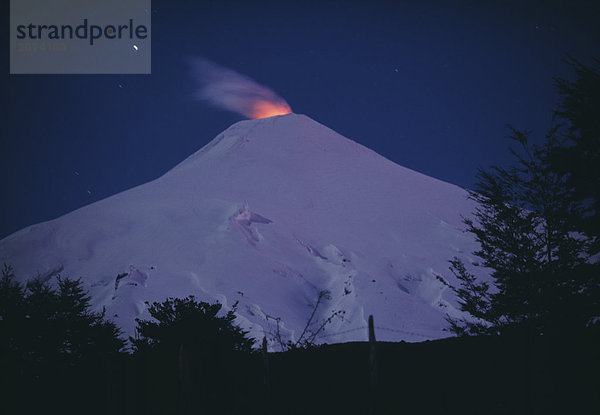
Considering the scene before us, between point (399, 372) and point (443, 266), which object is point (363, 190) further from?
point (399, 372)

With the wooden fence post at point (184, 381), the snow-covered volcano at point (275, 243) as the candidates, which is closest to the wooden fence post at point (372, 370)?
the wooden fence post at point (184, 381)

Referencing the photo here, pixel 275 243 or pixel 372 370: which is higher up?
pixel 275 243

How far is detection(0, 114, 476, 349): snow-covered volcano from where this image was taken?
6369 cm

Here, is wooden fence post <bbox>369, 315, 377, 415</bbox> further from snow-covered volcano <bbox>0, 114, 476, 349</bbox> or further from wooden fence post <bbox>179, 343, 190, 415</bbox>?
snow-covered volcano <bbox>0, 114, 476, 349</bbox>

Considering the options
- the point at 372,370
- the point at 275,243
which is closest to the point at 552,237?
the point at 372,370

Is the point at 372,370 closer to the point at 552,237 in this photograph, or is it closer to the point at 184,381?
the point at 184,381

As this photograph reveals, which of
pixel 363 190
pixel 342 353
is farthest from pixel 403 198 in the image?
pixel 342 353

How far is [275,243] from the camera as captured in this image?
8331cm

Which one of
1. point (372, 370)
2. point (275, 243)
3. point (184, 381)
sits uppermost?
point (275, 243)

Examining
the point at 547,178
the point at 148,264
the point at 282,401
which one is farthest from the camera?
the point at 148,264

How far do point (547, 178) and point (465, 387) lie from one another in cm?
1270

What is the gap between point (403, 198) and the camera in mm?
120438

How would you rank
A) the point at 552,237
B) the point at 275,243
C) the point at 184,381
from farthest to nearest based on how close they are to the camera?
the point at 275,243
the point at 552,237
the point at 184,381

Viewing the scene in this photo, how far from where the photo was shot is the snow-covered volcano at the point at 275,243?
63.7 m
